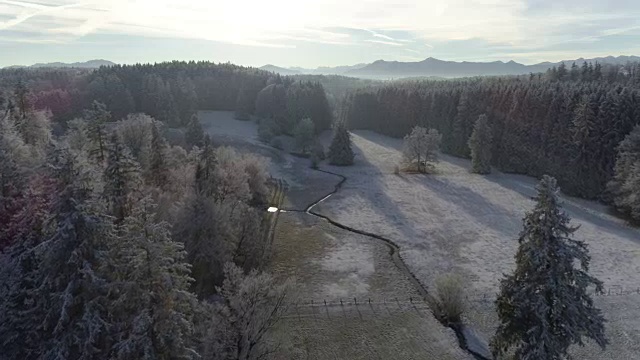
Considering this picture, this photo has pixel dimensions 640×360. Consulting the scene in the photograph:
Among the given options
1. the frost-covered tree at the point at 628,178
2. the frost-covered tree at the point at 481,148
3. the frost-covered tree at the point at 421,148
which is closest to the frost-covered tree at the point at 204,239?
the frost-covered tree at the point at 628,178

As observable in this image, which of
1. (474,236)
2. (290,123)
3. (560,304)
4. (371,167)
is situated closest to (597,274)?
(474,236)

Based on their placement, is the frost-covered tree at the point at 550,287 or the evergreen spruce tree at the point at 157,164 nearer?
the frost-covered tree at the point at 550,287

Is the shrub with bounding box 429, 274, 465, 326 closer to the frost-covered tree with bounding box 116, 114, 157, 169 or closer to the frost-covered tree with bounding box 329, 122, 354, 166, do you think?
the frost-covered tree with bounding box 116, 114, 157, 169

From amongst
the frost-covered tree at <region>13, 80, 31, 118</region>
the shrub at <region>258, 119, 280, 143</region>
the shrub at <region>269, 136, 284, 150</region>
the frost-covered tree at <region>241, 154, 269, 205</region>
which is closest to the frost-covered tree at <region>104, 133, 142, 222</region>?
the frost-covered tree at <region>241, 154, 269, 205</region>

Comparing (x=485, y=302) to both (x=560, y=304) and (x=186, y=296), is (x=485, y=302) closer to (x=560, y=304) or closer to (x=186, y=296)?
(x=560, y=304)

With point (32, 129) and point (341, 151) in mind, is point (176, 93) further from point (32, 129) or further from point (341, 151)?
point (32, 129)

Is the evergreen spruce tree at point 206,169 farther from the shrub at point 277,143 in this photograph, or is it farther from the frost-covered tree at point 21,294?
the shrub at point 277,143

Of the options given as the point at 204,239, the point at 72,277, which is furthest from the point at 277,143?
the point at 72,277
